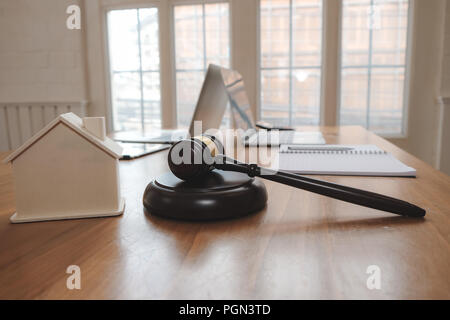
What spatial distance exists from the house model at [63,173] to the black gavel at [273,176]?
0.08 metres

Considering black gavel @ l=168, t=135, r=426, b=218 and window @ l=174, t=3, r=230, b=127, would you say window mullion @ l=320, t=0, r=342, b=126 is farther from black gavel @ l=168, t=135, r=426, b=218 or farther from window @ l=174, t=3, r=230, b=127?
black gavel @ l=168, t=135, r=426, b=218

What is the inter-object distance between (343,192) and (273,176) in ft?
0.30

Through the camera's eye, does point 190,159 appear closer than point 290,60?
Yes

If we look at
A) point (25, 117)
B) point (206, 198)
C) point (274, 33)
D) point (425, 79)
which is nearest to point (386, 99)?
point (425, 79)

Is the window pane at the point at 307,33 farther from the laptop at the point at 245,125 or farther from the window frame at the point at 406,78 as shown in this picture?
the laptop at the point at 245,125

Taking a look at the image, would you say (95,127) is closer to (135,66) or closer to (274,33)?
(274,33)

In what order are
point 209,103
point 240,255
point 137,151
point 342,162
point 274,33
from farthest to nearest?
point 274,33 → point 209,103 → point 137,151 → point 342,162 → point 240,255

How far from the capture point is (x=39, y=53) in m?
3.82

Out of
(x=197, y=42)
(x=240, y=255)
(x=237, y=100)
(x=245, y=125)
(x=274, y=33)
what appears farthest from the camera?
(x=197, y=42)

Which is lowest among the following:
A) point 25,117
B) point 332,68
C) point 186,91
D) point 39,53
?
point 25,117

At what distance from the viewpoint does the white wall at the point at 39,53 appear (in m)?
3.77

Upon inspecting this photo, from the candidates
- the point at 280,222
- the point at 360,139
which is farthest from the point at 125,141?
the point at 280,222

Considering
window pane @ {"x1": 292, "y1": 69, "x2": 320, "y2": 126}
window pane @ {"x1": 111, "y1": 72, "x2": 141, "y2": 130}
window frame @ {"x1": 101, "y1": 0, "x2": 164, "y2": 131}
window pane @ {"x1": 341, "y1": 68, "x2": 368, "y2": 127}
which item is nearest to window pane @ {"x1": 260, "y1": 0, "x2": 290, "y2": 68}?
window pane @ {"x1": 292, "y1": 69, "x2": 320, "y2": 126}

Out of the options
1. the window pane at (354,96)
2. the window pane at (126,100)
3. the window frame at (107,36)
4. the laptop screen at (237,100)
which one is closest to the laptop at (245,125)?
the laptop screen at (237,100)
